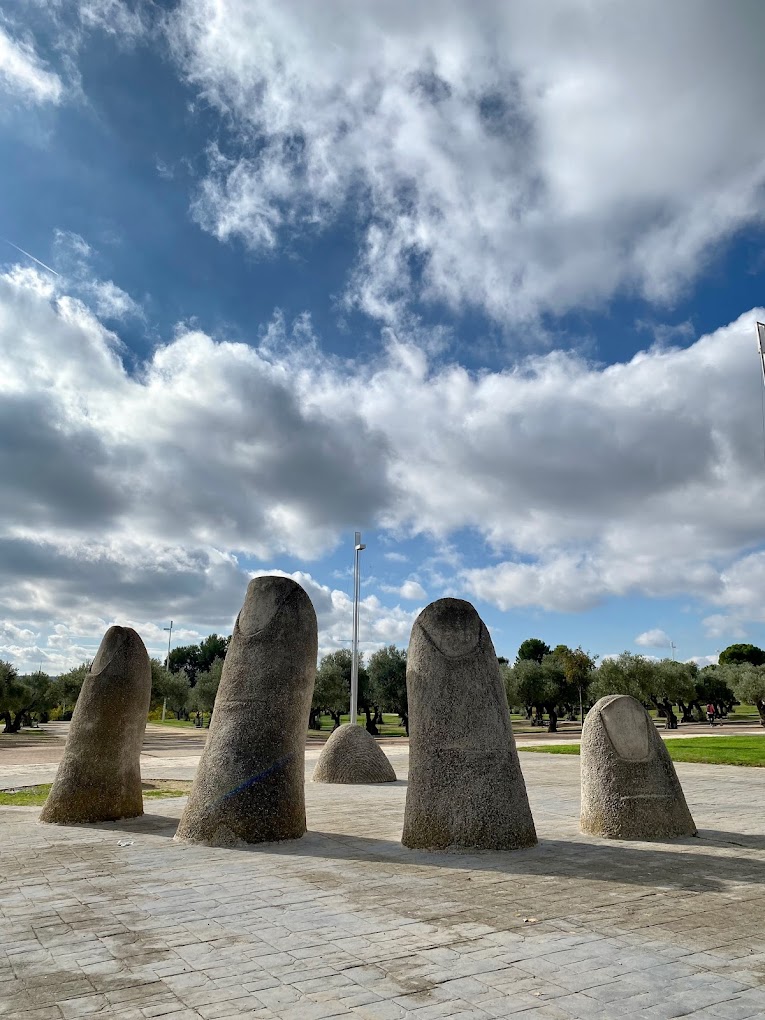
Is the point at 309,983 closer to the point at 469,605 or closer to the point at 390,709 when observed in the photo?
the point at 469,605

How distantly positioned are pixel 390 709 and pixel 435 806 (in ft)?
143

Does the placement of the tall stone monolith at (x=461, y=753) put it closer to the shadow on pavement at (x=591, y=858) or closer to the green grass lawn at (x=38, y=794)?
the shadow on pavement at (x=591, y=858)

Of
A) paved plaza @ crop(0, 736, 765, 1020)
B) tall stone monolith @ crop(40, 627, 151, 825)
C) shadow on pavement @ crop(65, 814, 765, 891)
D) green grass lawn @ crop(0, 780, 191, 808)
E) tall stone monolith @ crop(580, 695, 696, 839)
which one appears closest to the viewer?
paved plaza @ crop(0, 736, 765, 1020)

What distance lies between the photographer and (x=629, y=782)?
965cm

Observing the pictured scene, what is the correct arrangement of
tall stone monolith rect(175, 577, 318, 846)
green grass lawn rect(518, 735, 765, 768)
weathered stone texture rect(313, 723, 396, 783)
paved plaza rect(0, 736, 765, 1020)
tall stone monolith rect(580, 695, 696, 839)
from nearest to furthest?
paved plaza rect(0, 736, 765, 1020)
tall stone monolith rect(175, 577, 318, 846)
tall stone monolith rect(580, 695, 696, 839)
weathered stone texture rect(313, 723, 396, 783)
green grass lawn rect(518, 735, 765, 768)

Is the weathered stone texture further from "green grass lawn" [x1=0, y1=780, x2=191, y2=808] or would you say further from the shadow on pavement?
the shadow on pavement

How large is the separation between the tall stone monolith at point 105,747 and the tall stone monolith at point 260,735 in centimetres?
202

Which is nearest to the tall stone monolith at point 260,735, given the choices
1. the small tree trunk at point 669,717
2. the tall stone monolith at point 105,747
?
the tall stone monolith at point 105,747

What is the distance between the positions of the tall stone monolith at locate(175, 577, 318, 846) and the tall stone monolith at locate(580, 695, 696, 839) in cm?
369

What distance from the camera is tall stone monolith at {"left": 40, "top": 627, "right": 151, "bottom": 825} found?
36.0ft

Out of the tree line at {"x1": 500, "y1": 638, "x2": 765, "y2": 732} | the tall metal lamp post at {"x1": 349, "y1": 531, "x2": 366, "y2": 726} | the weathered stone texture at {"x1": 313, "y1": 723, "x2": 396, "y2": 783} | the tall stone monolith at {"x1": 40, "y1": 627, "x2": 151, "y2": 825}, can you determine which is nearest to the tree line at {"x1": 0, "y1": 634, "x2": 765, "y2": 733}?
the tree line at {"x1": 500, "y1": 638, "x2": 765, "y2": 732}

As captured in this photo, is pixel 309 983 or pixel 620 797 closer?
pixel 309 983

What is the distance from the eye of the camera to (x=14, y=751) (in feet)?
98.9

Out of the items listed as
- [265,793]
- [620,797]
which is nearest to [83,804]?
[265,793]
